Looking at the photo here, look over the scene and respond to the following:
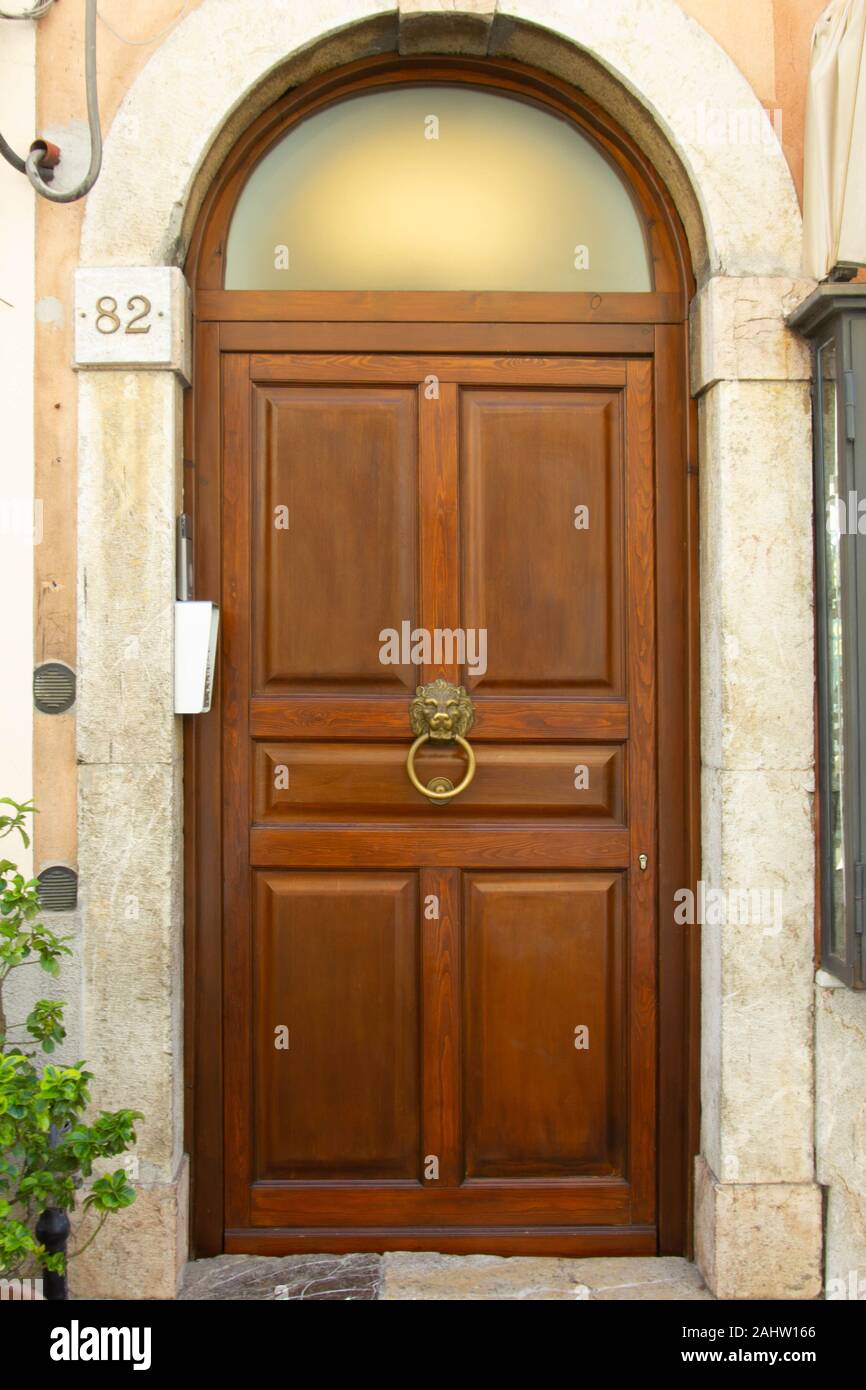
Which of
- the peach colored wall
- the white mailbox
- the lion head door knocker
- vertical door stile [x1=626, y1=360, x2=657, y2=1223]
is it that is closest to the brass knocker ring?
the lion head door knocker

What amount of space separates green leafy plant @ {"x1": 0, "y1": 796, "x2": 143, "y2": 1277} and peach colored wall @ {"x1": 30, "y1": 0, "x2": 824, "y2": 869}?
19cm

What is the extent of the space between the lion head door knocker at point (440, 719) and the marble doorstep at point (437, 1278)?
131 centimetres

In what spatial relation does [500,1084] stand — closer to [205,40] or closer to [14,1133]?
[14,1133]

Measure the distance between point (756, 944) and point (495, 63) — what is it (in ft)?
8.59

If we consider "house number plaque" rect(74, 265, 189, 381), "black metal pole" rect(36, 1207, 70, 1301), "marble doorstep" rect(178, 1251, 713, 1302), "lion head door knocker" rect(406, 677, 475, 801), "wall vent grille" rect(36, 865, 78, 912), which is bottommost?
"marble doorstep" rect(178, 1251, 713, 1302)

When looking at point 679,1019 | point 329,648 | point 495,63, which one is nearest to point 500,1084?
point 679,1019

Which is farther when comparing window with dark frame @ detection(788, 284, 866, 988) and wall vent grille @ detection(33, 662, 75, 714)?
wall vent grille @ detection(33, 662, 75, 714)

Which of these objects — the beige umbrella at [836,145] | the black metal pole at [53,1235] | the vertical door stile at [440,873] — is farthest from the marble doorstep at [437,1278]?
the beige umbrella at [836,145]

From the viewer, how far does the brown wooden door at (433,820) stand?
3342mm

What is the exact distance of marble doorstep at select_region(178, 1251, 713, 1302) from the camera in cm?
312

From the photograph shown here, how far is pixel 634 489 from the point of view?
3.37 m

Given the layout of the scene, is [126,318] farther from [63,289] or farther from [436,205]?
[436,205]

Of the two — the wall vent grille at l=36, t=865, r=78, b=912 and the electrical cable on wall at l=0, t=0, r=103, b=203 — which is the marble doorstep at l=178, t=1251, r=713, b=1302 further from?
the electrical cable on wall at l=0, t=0, r=103, b=203

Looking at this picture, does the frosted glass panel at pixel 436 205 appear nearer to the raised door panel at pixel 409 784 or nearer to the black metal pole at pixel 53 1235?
the raised door panel at pixel 409 784
